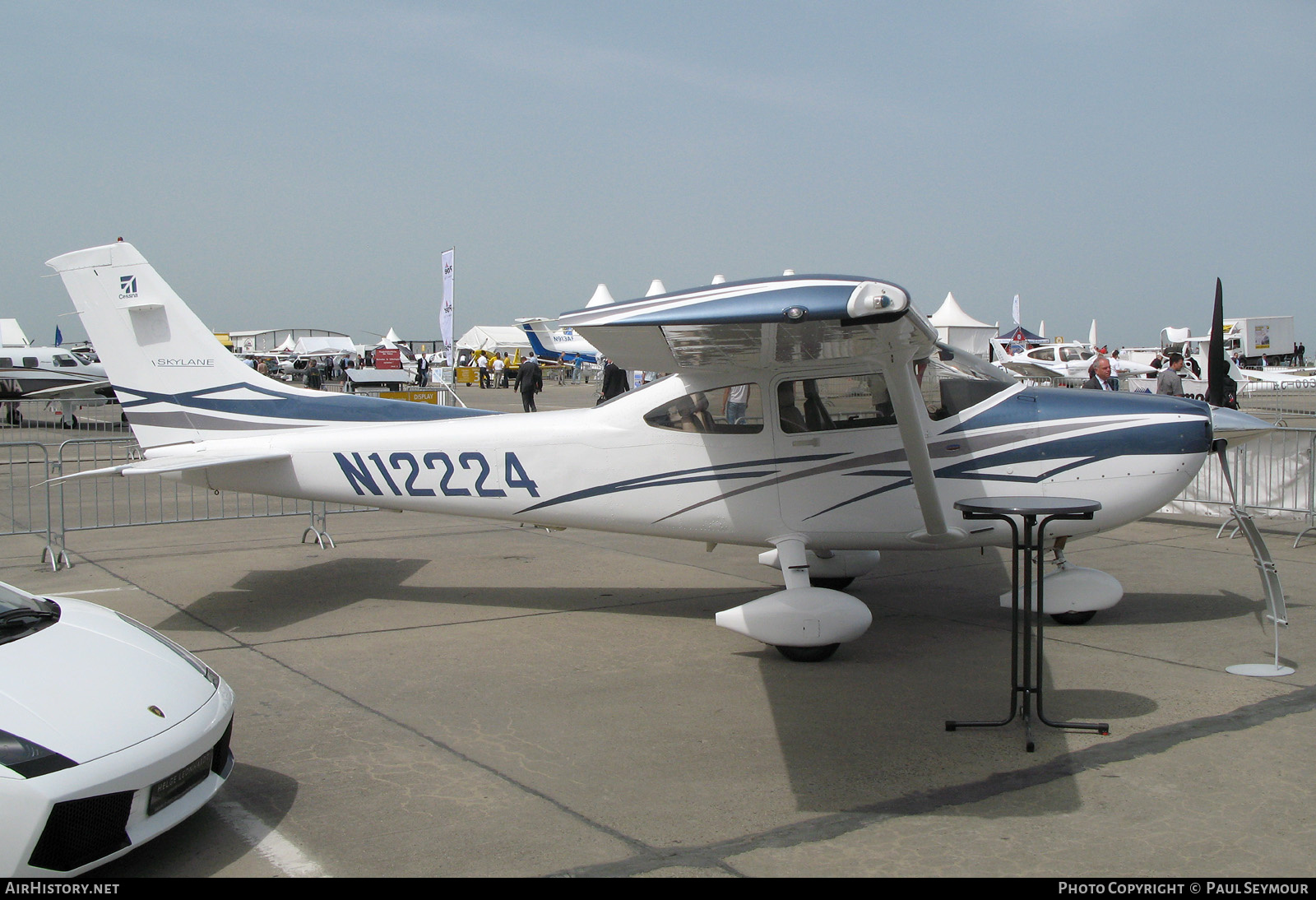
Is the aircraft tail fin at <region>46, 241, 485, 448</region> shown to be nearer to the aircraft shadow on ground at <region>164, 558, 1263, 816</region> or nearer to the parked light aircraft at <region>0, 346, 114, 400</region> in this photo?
the aircraft shadow on ground at <region>164, 558, 1263, 816</region>

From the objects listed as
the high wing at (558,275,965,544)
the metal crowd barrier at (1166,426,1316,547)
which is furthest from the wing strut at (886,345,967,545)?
the metal crowd barrier at (1166,426,1316,547)

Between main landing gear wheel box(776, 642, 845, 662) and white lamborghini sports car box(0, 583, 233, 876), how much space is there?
3328 mm

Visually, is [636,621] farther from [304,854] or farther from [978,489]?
[304,854]

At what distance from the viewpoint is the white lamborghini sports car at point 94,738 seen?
126 inches

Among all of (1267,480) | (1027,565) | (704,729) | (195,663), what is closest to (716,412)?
(704,729)

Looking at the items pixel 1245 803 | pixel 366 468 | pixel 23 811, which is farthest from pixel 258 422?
pixel 1245 803

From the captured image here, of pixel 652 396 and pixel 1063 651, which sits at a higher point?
pixel 652 396

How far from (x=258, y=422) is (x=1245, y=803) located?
22.5 ft

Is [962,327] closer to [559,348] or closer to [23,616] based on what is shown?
[23,616]

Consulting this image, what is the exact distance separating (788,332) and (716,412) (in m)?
1.89

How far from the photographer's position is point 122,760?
135 inches

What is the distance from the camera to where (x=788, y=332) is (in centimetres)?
509

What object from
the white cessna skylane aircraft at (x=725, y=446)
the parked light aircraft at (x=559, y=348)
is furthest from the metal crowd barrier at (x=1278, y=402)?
the parked light aircraft at (x=559, y=348)

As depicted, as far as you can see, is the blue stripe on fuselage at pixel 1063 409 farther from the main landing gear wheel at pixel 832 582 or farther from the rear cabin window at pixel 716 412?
the main landing gear wheel at pixel 832 582
